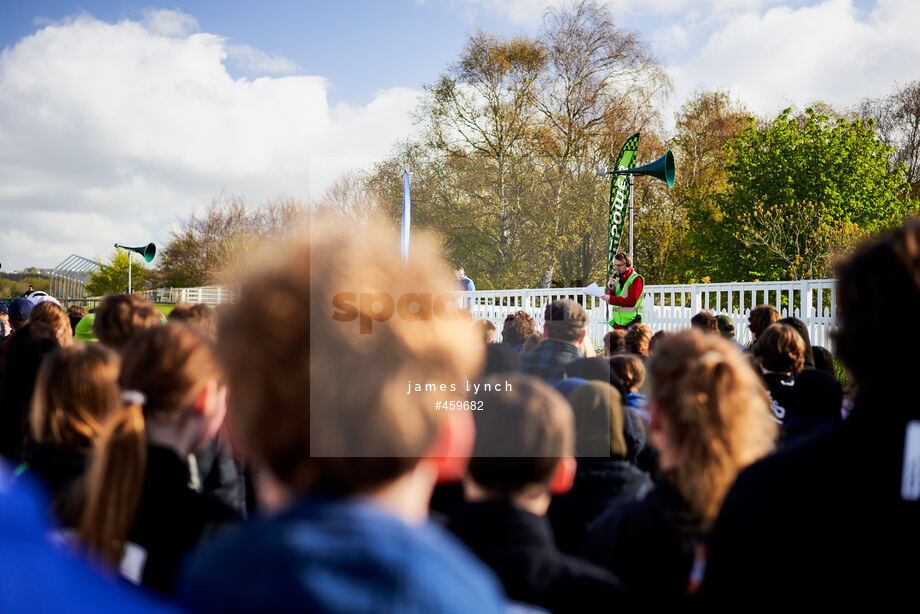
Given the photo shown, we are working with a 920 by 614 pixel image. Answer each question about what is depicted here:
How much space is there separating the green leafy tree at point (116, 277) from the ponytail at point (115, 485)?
44146 millimetres

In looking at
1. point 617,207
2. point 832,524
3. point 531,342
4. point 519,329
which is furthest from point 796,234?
point 832,524

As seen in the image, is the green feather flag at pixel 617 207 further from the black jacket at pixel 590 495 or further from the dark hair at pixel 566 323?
the black jacket at pixel 590 495

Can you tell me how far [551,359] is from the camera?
4812 mm

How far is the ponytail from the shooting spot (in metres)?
→ 1.71

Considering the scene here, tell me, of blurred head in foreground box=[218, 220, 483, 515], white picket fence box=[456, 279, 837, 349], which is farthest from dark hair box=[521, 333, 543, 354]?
blurred head in foreground box=[218, 220, 483, 515]

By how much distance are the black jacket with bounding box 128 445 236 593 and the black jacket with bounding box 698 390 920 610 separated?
1314 mm

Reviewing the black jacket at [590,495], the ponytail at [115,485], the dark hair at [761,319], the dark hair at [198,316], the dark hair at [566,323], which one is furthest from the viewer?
the dark hair at [761,319]

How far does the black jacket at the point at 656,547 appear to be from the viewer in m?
1.79

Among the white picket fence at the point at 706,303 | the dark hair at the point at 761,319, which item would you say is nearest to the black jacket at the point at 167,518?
the dark hair at the point at 761,319

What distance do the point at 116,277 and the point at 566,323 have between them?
4578 cm

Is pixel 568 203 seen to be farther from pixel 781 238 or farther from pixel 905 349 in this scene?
pixel 905 349

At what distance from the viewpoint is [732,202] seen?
26031mm

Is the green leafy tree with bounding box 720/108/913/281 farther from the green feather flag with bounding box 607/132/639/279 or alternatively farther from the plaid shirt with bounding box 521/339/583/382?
the plaid shirt with bounding box 521/339/583/382

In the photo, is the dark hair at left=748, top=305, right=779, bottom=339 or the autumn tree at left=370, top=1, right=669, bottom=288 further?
the autumn tree at left=370, top=1, right=669, bottom=288
